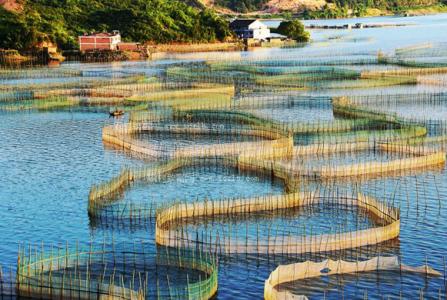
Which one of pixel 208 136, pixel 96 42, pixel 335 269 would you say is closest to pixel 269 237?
pixel 335 269

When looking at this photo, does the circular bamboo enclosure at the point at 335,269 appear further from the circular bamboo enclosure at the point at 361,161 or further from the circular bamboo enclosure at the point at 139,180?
the circular bamboo enclosure at the point at 361,161

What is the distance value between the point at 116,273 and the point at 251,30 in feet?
418

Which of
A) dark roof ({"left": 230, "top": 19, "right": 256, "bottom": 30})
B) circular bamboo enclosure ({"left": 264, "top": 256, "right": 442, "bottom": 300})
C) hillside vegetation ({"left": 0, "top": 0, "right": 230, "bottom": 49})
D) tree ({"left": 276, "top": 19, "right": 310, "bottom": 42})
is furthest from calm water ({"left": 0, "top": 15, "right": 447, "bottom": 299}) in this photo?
tree ({"left": 276, "top": 19, "right": 310, "bottom": 42})

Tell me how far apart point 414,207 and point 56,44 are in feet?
324

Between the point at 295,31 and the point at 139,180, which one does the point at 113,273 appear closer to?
the point at 139,180

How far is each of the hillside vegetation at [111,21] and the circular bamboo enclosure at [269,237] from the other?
9582cm

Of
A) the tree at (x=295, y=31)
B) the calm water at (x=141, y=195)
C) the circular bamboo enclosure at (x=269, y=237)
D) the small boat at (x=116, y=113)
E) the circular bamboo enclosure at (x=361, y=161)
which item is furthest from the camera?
the tree at (x=295, y=31)

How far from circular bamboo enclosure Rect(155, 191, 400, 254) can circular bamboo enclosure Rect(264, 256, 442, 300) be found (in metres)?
2.04

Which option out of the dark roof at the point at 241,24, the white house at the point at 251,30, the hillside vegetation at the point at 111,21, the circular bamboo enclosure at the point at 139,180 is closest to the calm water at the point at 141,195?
the circular bamboo enclosure at the point at 139,180

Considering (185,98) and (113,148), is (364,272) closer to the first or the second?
(113,148)

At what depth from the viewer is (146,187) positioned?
43812mm

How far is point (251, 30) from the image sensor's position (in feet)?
511

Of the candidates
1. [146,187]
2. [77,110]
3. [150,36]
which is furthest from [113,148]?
[150,36]

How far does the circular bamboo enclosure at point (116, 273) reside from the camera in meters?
27.9
